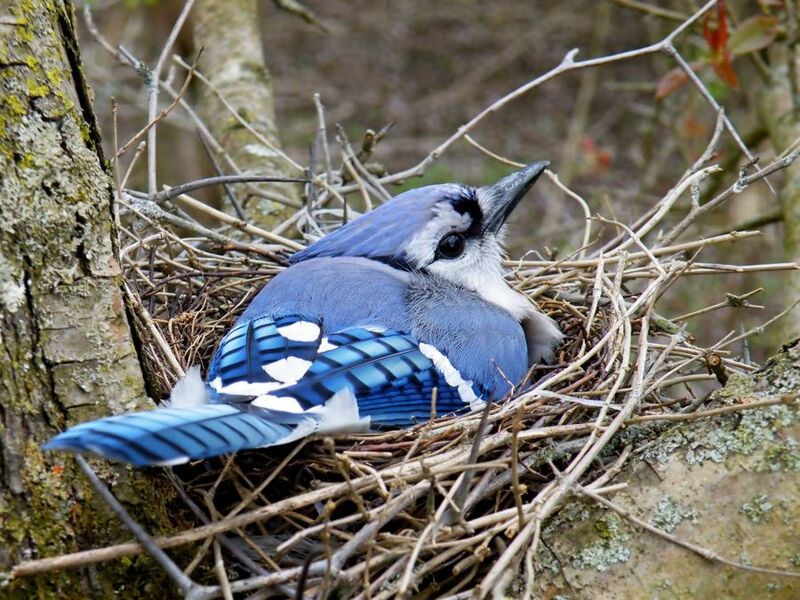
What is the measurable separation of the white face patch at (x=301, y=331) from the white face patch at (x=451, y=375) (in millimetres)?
274

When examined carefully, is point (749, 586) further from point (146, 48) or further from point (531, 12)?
point (531, 12)

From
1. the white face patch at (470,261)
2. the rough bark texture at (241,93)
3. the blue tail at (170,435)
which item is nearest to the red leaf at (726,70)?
the white face patch at (470,261)

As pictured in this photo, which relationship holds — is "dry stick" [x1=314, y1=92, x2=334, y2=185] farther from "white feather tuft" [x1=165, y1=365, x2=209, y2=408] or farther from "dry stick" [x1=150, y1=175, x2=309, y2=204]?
"white feather tuft" [x1=165, y1=365, x2=209, y2=408]

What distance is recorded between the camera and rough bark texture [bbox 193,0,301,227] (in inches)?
140

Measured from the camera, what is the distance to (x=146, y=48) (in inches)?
248

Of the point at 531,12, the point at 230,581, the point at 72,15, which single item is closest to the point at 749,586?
the point at 230,581

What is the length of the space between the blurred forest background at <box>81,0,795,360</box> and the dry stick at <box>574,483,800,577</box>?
11.1 ft

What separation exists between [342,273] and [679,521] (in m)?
1.19

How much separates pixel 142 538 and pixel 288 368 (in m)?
0.62

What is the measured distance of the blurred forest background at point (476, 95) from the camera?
571 centimetres

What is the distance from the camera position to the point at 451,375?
2459 millimetres

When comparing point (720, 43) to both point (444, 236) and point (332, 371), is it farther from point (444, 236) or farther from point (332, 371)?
point (332, 371)

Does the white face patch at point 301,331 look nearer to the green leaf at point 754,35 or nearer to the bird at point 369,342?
the bird at point 369,342

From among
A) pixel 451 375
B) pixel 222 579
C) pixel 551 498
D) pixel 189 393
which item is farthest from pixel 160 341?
pixel 551 498
